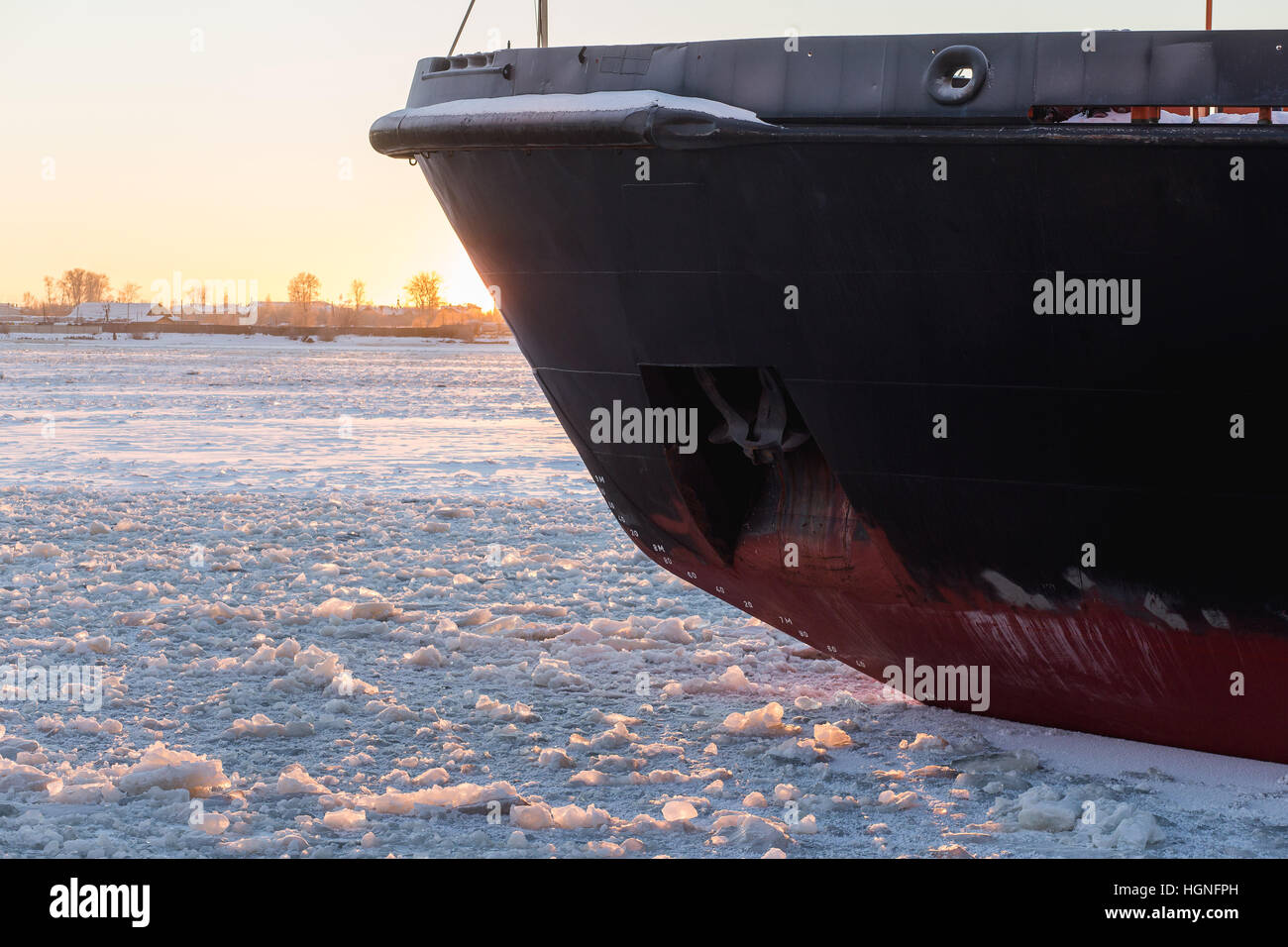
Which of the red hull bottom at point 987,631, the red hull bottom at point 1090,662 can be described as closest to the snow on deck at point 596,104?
the red hull bottom at point 987,631

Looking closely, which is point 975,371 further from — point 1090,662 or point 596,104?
point 596,104

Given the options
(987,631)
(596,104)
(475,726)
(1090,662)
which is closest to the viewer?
(596,104)

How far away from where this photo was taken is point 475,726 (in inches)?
180

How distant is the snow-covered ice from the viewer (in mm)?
3561

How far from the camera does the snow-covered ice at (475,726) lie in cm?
356

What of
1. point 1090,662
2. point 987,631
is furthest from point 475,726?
point 1090,662

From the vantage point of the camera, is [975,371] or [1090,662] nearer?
[975,371]

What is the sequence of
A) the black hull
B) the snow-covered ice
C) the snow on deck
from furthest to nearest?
the snow on deck → the snow-covered ice → the black hull

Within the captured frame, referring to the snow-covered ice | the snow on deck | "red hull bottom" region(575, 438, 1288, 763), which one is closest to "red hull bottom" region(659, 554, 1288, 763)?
"red hull bottom" region(575, 438, 1288, 763)

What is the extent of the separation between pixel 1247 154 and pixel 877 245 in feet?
3.05

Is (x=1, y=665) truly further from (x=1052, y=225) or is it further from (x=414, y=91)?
(x=1052, y=225)

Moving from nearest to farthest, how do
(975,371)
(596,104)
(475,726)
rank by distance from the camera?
(975,371), (596,104), (475,726)

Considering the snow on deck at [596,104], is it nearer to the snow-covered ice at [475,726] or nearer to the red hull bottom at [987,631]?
the red hull bottom at [987,631]

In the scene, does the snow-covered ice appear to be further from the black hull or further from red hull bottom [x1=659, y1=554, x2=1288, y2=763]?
the black hull
